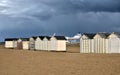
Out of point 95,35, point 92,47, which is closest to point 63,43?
point 95,35

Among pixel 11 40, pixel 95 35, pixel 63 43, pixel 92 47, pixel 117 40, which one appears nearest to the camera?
pixel 117 40

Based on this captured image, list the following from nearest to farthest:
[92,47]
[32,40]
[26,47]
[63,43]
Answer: [92,47], [63,43], [32,40], [26,47]

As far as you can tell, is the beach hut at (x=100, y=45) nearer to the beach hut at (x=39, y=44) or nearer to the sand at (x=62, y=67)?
the sand at (x=62, y=67)

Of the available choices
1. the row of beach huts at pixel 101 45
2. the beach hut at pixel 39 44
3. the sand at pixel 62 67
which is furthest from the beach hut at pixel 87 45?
the beach hut at pixel 39 44

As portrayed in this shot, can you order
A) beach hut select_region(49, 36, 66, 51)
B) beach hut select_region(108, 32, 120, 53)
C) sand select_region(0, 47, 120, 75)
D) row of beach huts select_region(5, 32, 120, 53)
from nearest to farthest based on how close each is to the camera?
sand select_region(0, 47, 120, 75), beach hut select_region(108, 32, 120, 53), row of beach huts select_region(5, 32, 120, 53), beach hut select_region(49, 36, 66, 51)

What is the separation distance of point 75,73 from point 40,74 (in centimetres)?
220

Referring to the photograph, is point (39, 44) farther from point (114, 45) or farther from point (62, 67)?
point (62, 67)

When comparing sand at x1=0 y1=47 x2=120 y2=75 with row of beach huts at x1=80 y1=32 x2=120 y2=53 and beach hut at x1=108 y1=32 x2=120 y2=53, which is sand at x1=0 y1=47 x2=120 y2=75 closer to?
beach hut at x1=108 y1=32 x2=120 y2=53

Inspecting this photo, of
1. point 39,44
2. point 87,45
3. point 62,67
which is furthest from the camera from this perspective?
point 39,44

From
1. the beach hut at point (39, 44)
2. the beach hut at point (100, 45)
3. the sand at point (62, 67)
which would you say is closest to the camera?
the sand at point (62, 67)

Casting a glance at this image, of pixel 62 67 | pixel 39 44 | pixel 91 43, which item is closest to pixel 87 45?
pixel 91 43

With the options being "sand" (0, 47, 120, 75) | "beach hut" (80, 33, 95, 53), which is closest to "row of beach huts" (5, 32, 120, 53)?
"beach hut" (80, 33, 95, 53)

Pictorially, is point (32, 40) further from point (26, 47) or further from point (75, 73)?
point (75, 73)

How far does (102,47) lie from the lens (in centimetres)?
4209
